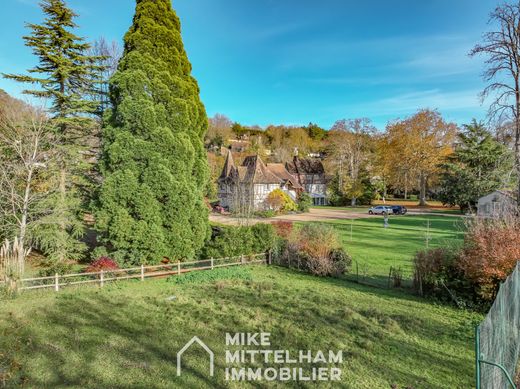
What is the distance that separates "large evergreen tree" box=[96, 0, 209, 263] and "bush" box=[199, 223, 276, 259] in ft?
2.26

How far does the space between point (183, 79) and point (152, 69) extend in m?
1.74

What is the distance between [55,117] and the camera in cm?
1467

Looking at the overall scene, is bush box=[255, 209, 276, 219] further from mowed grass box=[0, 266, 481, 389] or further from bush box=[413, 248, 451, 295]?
bush box=[413, 248, 451, 295]

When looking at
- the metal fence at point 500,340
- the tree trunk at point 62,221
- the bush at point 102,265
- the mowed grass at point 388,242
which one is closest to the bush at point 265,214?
the mowed grass at point 388,242

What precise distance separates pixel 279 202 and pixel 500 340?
34536mm

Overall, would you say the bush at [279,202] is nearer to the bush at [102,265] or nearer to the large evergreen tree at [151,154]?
the large evergreen tree at [151,154]

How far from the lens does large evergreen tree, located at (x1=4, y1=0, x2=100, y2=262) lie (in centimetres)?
1358

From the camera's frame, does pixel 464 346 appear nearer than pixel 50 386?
No

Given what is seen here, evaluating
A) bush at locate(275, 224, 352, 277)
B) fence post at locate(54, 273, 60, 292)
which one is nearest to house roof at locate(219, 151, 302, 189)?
bush at locate(275, 224, 352, 277)

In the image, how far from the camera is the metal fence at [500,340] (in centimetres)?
332

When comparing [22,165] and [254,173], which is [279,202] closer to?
[254,173]

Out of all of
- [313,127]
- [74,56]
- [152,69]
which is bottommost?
[152,69]

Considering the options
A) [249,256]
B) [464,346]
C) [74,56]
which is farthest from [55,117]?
[464,346]

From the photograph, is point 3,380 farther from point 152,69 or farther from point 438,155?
point 438,155
